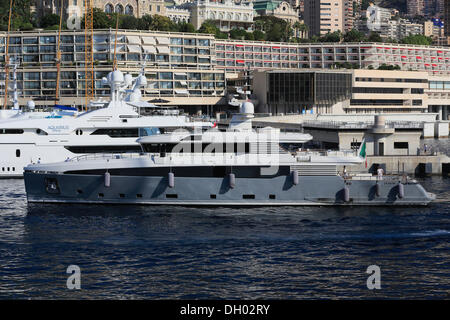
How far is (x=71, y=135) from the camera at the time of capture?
171ft

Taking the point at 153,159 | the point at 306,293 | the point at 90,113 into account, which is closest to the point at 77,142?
the point at 90,113

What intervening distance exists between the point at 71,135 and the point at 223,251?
2667 cm

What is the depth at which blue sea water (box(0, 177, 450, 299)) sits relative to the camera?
23.9 metres

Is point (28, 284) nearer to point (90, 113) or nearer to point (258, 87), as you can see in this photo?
point (90, 113)

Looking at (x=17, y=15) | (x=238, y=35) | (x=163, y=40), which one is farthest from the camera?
(x=238, y=35)

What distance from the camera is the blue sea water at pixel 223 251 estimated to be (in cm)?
2391

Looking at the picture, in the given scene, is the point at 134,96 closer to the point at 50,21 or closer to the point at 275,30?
the point at 50,21

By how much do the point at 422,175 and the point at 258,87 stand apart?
69.5 metres

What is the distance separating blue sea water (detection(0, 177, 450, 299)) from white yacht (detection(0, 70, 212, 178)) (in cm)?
1327

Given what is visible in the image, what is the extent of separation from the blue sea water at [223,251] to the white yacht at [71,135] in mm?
13272

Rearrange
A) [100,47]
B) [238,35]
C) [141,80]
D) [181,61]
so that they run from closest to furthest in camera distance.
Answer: [141,80]
[100,47]
[181,61]
[238,35]
